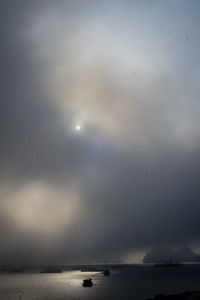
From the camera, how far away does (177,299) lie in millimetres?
64938

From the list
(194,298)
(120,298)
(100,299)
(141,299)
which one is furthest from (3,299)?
(194,298)

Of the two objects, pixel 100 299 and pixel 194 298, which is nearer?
pixel 194 298

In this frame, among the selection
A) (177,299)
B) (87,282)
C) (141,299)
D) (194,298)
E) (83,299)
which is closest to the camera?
(194,298)

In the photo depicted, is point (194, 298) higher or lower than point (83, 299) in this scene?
higher

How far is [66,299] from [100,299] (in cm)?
1462

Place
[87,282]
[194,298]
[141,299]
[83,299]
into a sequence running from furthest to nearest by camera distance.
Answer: [87,282] < [83,299] < [141,299] < [194,298]

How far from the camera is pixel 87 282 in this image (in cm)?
15475

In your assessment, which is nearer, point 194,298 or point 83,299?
point 194,298

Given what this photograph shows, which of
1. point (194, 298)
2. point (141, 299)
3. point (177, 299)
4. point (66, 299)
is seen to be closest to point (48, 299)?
point (66, 299)

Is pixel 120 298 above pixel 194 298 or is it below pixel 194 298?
below

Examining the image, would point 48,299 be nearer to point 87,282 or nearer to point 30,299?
point 30,299

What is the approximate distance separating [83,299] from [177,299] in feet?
182

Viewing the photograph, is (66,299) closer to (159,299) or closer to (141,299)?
(141,299)

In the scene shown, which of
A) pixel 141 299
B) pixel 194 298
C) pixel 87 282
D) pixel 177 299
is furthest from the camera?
pixel 87 282
